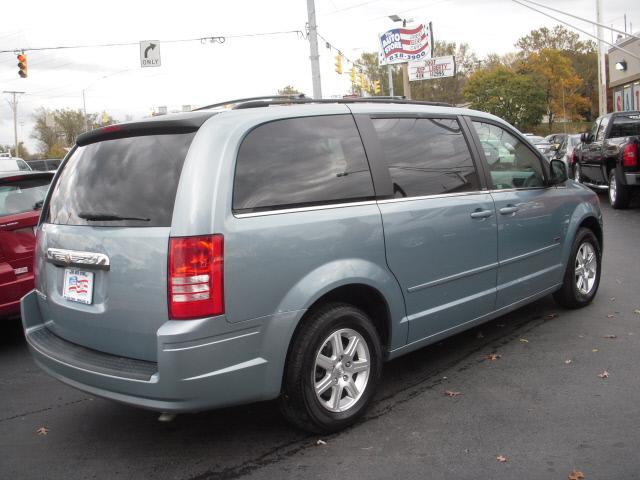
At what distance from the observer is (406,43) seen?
36.7 meters

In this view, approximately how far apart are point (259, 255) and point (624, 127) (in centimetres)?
1369

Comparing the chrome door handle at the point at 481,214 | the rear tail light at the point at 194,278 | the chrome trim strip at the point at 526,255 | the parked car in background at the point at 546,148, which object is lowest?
the chrome trim strip at the point at 526,255

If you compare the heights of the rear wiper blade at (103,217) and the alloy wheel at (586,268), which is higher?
the rear wiper blade at (103,217)

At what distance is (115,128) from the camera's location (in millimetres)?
3586

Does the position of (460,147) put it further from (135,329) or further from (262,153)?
(135,329)

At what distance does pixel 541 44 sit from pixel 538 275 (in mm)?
77272

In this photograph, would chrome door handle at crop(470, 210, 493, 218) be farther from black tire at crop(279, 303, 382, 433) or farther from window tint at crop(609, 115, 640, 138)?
window tint at crop(609, 115, 640, 138)

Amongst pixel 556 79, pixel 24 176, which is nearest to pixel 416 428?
pixel 24 176

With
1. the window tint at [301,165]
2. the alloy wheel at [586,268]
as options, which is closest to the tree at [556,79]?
the alloy wheel at [586,268]

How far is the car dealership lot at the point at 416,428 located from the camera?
3.23 metres

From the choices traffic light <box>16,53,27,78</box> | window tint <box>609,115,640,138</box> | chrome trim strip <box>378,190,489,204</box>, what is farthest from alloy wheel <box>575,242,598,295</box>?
traffic light <box>16,53,27,78</box>

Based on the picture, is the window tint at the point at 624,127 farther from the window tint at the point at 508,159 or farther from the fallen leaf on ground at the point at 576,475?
the fallen leaf on ground at the point at 576,475

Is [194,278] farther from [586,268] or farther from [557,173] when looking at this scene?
[586,268]

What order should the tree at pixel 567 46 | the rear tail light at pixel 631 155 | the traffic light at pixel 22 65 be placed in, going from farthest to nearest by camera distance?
the tree at pixel 567 46
the traffic light at pixel 22 65
the rear tail light at pixel 631 155
